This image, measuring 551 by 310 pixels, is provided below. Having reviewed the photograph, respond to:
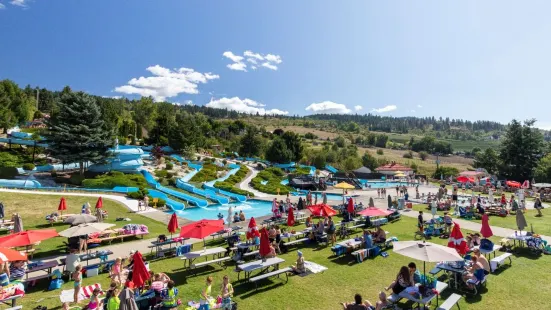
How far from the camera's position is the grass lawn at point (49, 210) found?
20.8m

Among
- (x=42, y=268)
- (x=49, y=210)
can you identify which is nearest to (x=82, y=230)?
(x=42, y=268)

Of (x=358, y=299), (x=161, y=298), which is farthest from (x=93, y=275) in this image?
(x=358, y=299)

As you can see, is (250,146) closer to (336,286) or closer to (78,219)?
(78,219)

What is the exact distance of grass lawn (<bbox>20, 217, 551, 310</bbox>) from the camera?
10.6 m

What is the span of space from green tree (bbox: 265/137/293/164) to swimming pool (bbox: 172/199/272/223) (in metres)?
31.4

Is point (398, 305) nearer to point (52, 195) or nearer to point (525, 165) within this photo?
point (52, 195)

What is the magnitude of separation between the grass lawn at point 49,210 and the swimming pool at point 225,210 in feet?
16.6

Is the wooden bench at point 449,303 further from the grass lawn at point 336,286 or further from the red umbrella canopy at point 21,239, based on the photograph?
the red umbrella canopy at point 21,239

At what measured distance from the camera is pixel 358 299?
28.4 ft

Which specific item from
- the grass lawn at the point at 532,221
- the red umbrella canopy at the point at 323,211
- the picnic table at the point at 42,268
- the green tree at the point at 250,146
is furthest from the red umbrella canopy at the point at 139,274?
the green tree at the point at 250,146

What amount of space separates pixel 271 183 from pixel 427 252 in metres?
38.1

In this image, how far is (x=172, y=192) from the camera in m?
35.9

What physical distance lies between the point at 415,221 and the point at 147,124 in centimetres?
7748

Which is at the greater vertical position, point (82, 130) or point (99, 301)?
point (82, 130)
